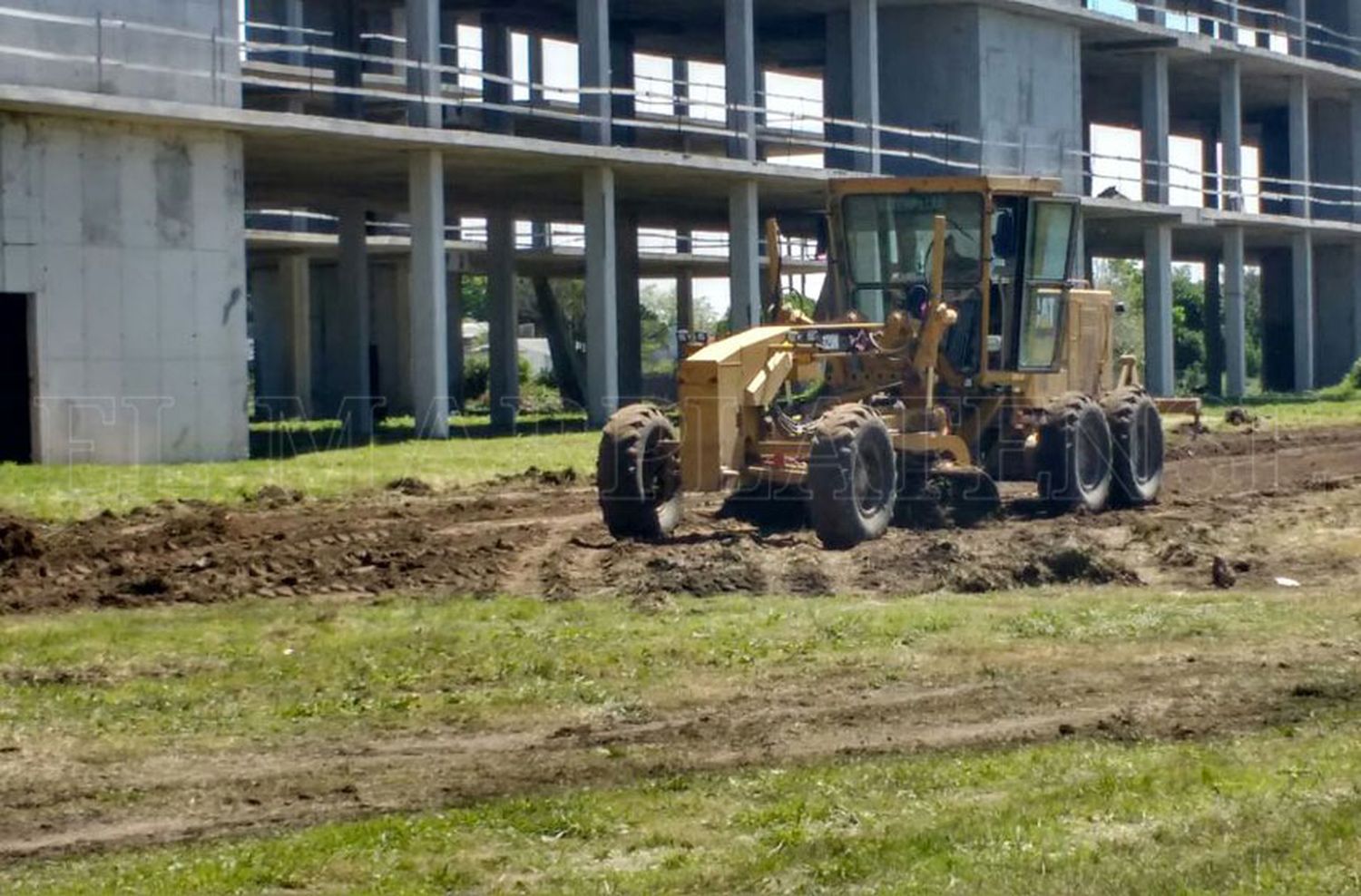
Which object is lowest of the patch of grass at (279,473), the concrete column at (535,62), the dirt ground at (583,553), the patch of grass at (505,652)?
the patch of grass at (505,652)

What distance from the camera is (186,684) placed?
12.8 m

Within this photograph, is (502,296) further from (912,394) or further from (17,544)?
(17,544)

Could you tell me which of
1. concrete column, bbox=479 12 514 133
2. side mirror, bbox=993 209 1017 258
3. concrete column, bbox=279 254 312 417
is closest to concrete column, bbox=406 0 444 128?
concrete column, bbox=479 12 514 133

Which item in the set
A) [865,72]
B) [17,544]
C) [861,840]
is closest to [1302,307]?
[865,72]

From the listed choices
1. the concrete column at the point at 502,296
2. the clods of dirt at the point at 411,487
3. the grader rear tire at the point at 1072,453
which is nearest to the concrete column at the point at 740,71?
the concrete column at the point at 502,296

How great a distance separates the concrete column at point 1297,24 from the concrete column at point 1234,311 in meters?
6.37

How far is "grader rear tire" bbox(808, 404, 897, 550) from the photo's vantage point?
60.2 ft

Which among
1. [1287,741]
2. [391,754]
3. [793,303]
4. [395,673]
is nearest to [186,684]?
[395,673]

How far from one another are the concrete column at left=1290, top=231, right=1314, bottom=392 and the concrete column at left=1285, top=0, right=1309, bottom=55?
5194 mm

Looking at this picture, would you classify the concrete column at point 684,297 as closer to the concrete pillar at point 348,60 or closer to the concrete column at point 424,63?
the concrete pillar at point 348,60

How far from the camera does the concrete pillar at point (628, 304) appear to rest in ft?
163

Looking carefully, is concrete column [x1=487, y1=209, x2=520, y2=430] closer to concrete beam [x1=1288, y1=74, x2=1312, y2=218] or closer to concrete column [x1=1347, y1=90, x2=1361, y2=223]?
concrete beam [x1=1288, y1=74, x2=1312, y2=218]

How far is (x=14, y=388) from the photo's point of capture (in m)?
29.2

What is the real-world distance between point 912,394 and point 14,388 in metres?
13.8
